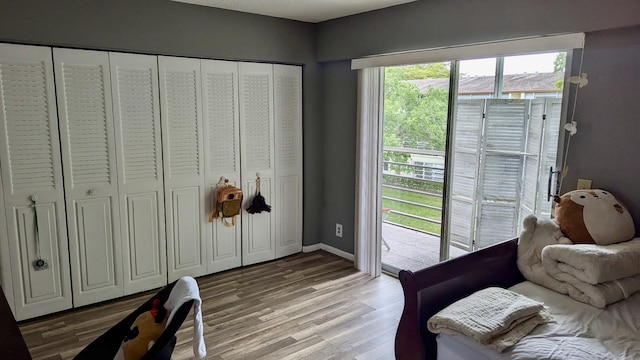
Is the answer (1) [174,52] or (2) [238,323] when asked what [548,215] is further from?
(1) [174,52]

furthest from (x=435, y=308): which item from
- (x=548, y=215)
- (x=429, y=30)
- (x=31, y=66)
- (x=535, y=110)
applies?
(x=31, y=66)

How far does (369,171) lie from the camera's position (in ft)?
13.2

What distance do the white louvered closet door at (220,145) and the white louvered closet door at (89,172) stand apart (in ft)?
2.59

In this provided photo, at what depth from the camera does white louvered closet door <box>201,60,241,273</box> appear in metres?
3.81

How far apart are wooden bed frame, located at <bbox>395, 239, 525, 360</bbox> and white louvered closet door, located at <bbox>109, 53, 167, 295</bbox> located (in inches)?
91.2

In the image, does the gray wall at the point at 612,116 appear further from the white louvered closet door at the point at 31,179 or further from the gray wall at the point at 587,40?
the white louvered closet door at the point at 31,179

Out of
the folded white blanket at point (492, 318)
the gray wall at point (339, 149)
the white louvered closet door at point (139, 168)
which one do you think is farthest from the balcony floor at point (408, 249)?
the white louvered closet door at point (139, 168)

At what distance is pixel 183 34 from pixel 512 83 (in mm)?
2606

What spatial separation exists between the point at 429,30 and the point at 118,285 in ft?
10.5

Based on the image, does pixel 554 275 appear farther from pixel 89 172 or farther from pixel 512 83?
pixel 89 172

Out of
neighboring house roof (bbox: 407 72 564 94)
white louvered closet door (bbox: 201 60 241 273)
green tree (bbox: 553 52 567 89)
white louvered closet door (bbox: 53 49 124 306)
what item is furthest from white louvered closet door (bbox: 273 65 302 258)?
green tree (bbox: 553 52 567 89)

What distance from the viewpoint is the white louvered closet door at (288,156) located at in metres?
4.28

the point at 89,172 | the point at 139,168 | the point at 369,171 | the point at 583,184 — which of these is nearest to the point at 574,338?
the point at 583,184

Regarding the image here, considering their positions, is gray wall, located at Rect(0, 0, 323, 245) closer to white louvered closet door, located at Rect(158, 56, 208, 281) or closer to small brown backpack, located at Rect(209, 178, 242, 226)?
white louvered closet door, located at Rect(158, 56, 208, 281)
